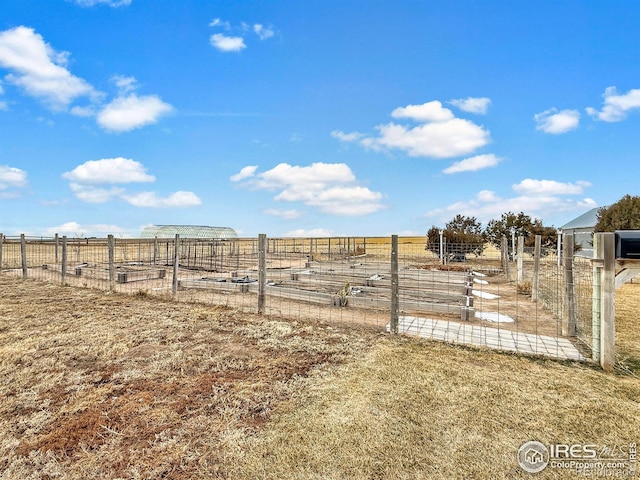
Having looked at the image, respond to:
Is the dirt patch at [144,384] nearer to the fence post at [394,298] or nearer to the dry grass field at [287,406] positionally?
the dry grass field at [287,406]

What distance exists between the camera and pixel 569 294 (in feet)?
15.1

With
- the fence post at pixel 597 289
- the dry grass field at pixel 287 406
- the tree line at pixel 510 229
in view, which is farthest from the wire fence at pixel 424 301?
the tree line at pixel 510 229

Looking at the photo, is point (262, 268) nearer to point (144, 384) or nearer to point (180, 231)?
point (144, 384)

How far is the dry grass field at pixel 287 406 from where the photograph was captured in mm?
1929

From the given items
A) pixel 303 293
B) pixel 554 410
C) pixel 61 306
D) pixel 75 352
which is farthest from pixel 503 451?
pixel 61 306

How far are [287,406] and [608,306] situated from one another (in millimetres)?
3545

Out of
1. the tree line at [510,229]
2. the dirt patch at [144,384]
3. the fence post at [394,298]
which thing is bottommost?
the dirt patch at [144,384]

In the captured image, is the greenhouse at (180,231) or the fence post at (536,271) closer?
the fence post at (536,271)

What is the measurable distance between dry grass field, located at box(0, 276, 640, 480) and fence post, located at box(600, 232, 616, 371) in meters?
0.19

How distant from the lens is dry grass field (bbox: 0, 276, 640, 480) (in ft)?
6.33

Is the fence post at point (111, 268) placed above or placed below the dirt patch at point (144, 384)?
above

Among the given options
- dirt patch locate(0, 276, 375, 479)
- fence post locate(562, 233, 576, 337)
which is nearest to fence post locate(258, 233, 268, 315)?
dirt patch locate(0, 276, 375, 479)

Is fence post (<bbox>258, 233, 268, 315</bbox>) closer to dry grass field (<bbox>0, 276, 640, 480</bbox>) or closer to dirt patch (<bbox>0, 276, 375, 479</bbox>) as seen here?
dirt patch (<bbox>0, 276, 375, 479</bbox>)

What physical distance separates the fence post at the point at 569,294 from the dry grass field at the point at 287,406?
0.59m
